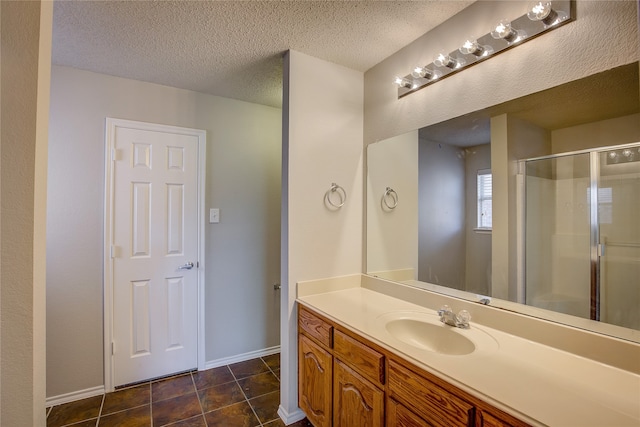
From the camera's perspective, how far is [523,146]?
1.31 meters

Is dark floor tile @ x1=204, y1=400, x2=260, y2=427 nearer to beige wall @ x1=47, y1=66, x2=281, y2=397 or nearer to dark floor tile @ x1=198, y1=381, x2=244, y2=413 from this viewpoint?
dark floor tile @ x1=198, y1=381, x2=244, y2=413

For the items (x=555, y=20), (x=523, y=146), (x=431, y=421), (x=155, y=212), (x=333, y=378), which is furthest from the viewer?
(x=155, y=212)

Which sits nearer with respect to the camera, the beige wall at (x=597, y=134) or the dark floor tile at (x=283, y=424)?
the beige wall at (x=597, y=134)

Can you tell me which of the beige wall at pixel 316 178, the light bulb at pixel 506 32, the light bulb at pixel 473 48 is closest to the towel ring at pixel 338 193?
the beige wall at pixel 316 178

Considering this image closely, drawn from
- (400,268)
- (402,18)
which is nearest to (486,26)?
(402,18)

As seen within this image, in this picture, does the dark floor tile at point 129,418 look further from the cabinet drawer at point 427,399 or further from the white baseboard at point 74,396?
the cabinet drawer at point 427,399

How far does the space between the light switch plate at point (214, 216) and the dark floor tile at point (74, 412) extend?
1.49 meters

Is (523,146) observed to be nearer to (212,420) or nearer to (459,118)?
(459,118)

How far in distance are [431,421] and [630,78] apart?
137cm

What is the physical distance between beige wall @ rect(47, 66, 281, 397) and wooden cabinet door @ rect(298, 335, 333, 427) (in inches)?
40.9

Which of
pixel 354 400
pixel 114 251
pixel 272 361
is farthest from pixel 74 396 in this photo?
pixel 354 400

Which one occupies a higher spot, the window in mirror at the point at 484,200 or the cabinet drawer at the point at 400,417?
the window in mirror at the point at 484,200

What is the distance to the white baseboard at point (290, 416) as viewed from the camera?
1.84m

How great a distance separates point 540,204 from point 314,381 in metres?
1.45
